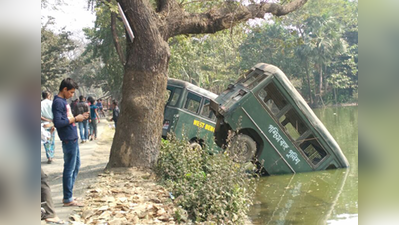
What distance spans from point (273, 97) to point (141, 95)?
4.14 m

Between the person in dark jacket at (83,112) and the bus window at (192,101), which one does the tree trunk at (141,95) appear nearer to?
the bus window at (192,101)

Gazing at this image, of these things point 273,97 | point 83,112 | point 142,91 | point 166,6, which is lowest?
point 83,112

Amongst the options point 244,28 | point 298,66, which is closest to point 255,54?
point 298,66

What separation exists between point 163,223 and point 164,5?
210 inches

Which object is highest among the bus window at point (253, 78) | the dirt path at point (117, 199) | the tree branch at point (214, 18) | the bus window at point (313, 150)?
the tree branch at point (214, 18)

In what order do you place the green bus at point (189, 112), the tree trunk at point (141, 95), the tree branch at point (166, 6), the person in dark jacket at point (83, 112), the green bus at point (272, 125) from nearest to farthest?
the tree trunk at point (141, 95) → the tree branch at point (166, 6) → the green bus at point (272, 125) → the green bus at point (189, 112) → the person in dark jacket at point (83, 112)

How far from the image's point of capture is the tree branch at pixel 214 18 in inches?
350

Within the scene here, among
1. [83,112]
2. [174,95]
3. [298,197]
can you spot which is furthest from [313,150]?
[83,112]

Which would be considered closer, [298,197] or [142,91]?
[142,91]

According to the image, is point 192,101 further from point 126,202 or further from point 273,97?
point 126,202

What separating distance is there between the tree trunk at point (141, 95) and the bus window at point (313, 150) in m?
4.61

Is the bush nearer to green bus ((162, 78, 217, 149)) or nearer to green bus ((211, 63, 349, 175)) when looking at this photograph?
green bus ((211, 63, 349, 175))

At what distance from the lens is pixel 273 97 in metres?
10.9

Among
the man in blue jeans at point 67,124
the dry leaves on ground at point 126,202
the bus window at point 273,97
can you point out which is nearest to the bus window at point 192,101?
the bus window at point 273,97
